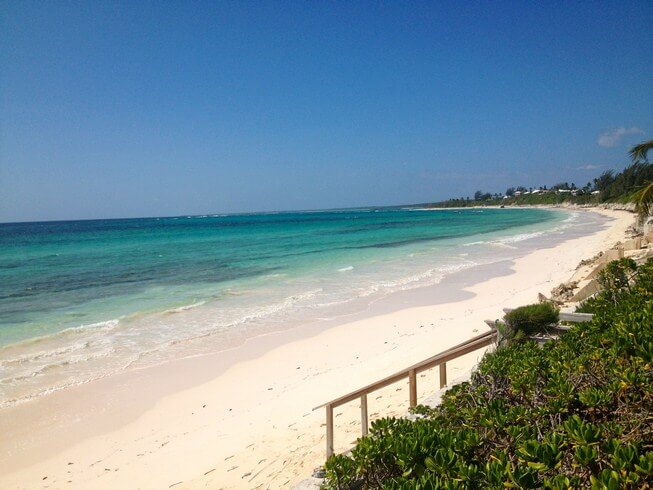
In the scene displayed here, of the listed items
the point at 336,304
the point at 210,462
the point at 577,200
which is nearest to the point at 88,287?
the point at 336,304

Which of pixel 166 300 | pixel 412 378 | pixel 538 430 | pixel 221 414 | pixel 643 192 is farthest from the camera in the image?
pixel 166 300

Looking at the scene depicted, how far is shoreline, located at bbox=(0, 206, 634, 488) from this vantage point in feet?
18.5

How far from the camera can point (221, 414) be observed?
23.8ft

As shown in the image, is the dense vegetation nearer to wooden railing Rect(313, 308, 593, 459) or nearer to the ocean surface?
wooden railing Rect(313, 308, 593, 459)

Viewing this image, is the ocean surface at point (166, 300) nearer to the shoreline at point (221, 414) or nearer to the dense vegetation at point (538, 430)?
the shoreline at point (221, 414)

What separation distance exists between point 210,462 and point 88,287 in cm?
1720

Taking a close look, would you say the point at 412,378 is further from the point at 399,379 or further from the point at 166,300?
the point at 166,300

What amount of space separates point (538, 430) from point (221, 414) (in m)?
6.01

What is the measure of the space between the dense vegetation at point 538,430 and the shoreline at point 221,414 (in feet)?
8.22

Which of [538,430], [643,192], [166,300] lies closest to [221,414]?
[538,430]

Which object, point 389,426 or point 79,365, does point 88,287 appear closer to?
point 79,365

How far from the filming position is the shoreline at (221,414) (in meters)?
5.64

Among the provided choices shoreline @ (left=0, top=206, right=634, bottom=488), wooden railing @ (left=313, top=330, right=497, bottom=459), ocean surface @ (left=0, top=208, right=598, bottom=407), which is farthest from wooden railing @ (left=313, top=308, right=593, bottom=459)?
ocean surface @ (left=0, top=208, right=598, bottom=407)

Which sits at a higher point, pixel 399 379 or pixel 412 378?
pixel 399 379
